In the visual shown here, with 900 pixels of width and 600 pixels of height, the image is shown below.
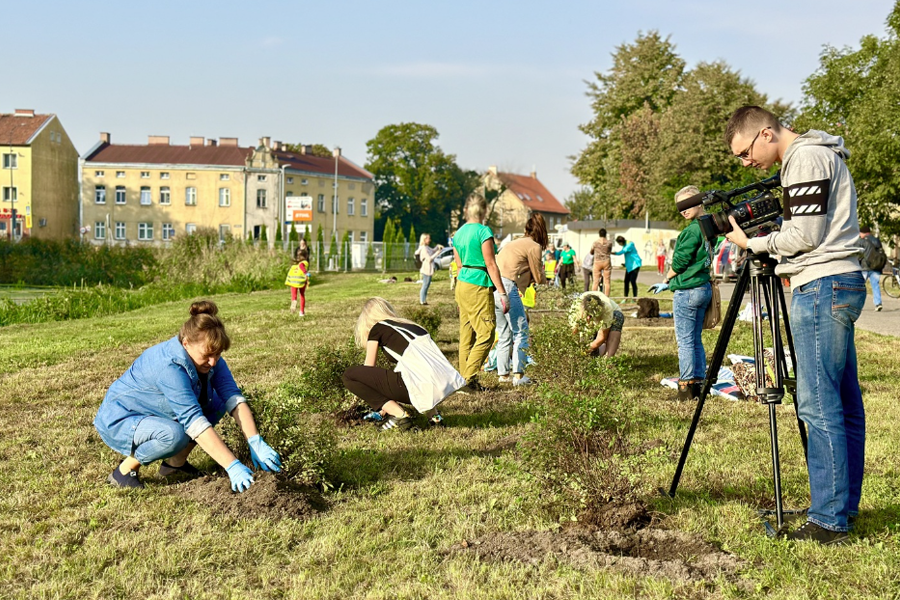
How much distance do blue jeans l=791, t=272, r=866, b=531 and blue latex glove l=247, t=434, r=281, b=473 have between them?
109 inches

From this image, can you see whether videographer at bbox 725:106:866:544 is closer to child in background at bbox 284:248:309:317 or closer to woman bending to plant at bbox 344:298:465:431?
woman bending to plant at bbox 344:298:465:431

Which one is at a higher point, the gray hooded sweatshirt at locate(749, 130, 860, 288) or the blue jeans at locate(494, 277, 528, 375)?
the gray hooded sweatshirt at locate(749, 130, 860, 288)

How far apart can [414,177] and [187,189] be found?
21415 mm

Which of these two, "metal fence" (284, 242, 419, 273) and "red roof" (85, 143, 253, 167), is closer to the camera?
"metal fence" (284, 242, 419, 273)

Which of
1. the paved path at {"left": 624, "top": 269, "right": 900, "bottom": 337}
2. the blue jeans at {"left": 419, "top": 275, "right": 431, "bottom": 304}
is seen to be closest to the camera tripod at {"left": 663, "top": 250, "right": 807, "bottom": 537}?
the paved path at {"left": 624, "top": 269, "right": 900, "bottom": 337}

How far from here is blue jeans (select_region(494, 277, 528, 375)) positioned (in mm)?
8852

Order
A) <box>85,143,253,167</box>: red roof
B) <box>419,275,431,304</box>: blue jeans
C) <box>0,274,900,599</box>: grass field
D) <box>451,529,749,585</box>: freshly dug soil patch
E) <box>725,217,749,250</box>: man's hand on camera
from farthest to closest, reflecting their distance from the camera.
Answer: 1. <box>85,143,253,167</box>: red roof
2. <box>419,275,431,304</box>: blue jeans
3. <box>725,217,749,250</box>: man's hand on camera
4. <box>451,529,749,585</box>: freshly dug soil patch
5. <box>0,274,900,599</box>: grass field

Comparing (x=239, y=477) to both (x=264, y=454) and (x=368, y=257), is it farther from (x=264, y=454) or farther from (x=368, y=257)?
(x=368, y=257)

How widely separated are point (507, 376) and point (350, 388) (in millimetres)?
2910

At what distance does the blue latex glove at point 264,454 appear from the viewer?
15.7ft

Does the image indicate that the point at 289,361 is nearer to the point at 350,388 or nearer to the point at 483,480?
the point at 350,388

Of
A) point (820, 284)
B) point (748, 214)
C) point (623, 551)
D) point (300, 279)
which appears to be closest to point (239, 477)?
point (623, 551)

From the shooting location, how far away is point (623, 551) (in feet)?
13.2

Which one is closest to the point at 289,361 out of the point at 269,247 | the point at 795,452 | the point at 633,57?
Result: the point at 795,452
